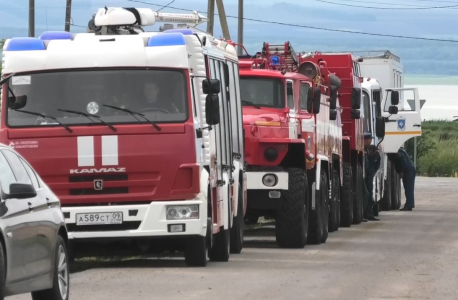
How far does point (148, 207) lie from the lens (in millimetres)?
16391

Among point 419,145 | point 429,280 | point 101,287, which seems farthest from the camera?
point 419,145

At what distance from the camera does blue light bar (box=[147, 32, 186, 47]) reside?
54.7 feet

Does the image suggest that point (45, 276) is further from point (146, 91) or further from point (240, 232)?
point (240, 232)

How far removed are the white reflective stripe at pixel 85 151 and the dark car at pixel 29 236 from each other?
380 cm

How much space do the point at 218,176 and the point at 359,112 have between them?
1198 centimetres

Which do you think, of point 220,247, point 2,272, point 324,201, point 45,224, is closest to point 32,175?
point 45,224

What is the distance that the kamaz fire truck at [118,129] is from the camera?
16359 millimetres

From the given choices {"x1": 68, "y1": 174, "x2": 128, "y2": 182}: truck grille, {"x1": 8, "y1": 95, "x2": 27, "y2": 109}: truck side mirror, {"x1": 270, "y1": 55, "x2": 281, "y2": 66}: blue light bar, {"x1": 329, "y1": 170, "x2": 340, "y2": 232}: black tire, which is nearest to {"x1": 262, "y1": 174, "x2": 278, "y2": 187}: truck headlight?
{"x1": 270, "y1": 55, "x2": 281, "y2": 66}: blue light bar

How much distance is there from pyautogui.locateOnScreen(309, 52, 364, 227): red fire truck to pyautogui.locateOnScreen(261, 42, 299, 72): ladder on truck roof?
3.79m

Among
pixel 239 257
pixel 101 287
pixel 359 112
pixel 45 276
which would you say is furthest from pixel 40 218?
pixel 359 112

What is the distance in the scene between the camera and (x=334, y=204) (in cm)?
2609

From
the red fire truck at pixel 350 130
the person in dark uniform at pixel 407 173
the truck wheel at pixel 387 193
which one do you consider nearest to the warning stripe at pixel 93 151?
the red fire truck at pixel 350 130

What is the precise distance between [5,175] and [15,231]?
686mm

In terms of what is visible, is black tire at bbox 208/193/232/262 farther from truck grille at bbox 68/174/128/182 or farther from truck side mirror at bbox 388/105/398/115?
truck side mirror at bbox 388/105/398/115
